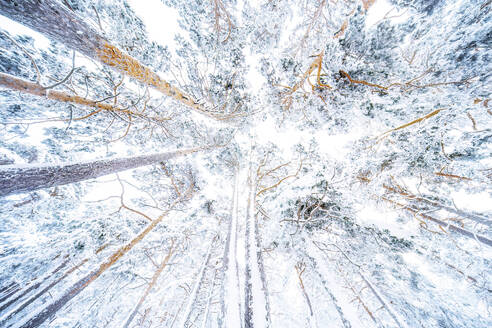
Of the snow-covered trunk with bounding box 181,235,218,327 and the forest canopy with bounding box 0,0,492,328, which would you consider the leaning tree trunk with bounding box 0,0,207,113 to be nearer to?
the forest canopy with bounding box 0,0,492,328

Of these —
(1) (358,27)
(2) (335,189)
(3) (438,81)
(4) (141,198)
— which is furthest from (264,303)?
(4) (141,198)

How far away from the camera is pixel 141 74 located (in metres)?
2.99

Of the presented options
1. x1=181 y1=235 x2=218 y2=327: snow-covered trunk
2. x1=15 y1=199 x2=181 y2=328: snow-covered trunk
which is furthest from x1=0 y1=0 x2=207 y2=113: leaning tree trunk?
x1=181 y1=235 x2=218 y2=327: snow-covered trunk

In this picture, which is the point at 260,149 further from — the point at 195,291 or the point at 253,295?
the point at 195,291

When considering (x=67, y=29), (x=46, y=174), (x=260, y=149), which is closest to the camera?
(x=46, y=174)

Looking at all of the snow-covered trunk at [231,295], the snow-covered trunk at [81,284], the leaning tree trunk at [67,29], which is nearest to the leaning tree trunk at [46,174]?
the leaning tree trunk at [67,29]

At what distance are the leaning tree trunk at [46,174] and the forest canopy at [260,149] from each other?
0.07 feet

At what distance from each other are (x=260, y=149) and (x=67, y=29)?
5.68 m

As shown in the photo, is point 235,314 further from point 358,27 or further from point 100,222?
point 100,222

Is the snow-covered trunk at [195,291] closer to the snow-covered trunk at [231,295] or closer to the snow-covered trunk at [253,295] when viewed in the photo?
the snow-covered trunk at [231,295]

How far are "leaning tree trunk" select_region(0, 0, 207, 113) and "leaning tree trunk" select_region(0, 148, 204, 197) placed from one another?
168 centimetres

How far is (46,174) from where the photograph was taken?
166 cm

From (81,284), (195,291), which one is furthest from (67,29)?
(195,291)

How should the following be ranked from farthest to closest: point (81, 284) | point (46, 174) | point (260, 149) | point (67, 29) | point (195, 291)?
point (260, 149) < point (195, 291) < point (81, 284) < point (67, 29) < point (46, 174)
